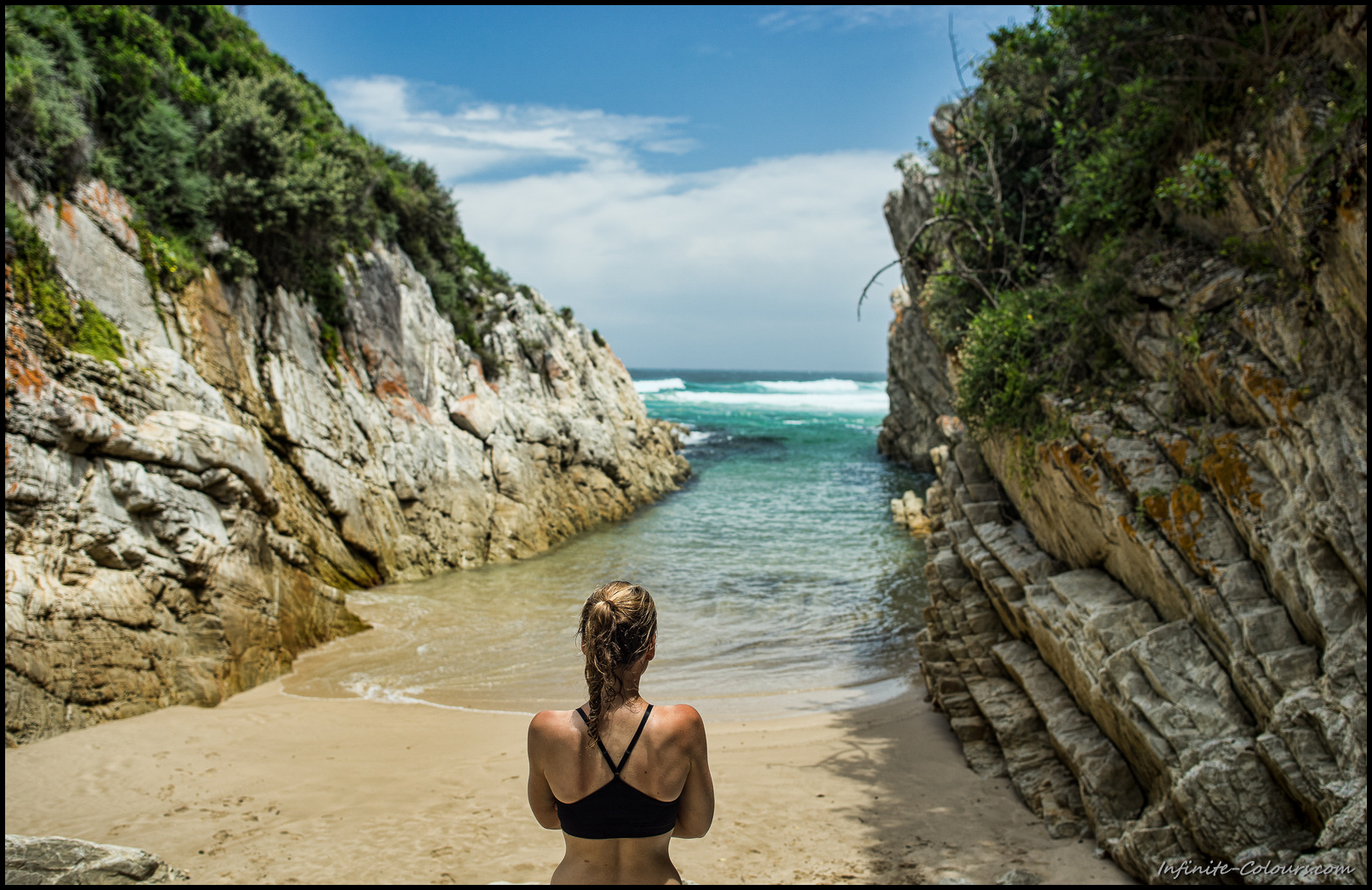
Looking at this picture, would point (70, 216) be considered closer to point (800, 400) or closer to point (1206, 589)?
point (1206, 589)

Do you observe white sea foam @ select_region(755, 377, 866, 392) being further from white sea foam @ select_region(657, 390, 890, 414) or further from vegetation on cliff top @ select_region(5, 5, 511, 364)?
vegetation on cliff top @ select_region(5, 5, 511, 364)

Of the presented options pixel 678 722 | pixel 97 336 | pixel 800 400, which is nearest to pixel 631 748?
pixel 678 722

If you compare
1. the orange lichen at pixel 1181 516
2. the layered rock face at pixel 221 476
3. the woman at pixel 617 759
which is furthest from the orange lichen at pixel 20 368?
the orange lichen at pixel 1181 516

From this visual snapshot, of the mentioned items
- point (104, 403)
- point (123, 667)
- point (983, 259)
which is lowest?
point (123, 667)

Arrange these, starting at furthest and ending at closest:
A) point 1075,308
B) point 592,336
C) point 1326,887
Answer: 1. point 592,336
2. point 1075,308
3. point 1326,887

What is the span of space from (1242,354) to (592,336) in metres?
23.4

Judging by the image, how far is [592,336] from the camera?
1064 inches

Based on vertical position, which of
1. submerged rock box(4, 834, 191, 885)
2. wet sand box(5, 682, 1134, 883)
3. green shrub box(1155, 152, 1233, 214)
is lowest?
wet sand box(5, 682, 1134, 883)

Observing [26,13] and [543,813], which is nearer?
[543,813]

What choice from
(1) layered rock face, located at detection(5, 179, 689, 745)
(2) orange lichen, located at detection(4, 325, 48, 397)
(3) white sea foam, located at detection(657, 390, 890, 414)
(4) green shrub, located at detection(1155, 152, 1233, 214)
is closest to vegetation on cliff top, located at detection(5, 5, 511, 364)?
(1) layered rock face, located at detection(5, 179, 689, 745)

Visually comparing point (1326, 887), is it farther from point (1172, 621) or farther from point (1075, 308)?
point (1075, 308)

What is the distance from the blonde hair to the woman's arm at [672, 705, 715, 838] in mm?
248

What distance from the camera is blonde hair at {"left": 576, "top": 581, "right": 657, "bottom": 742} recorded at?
234 centimetres

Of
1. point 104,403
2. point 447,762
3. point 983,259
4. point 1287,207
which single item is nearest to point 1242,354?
point 1287,207
